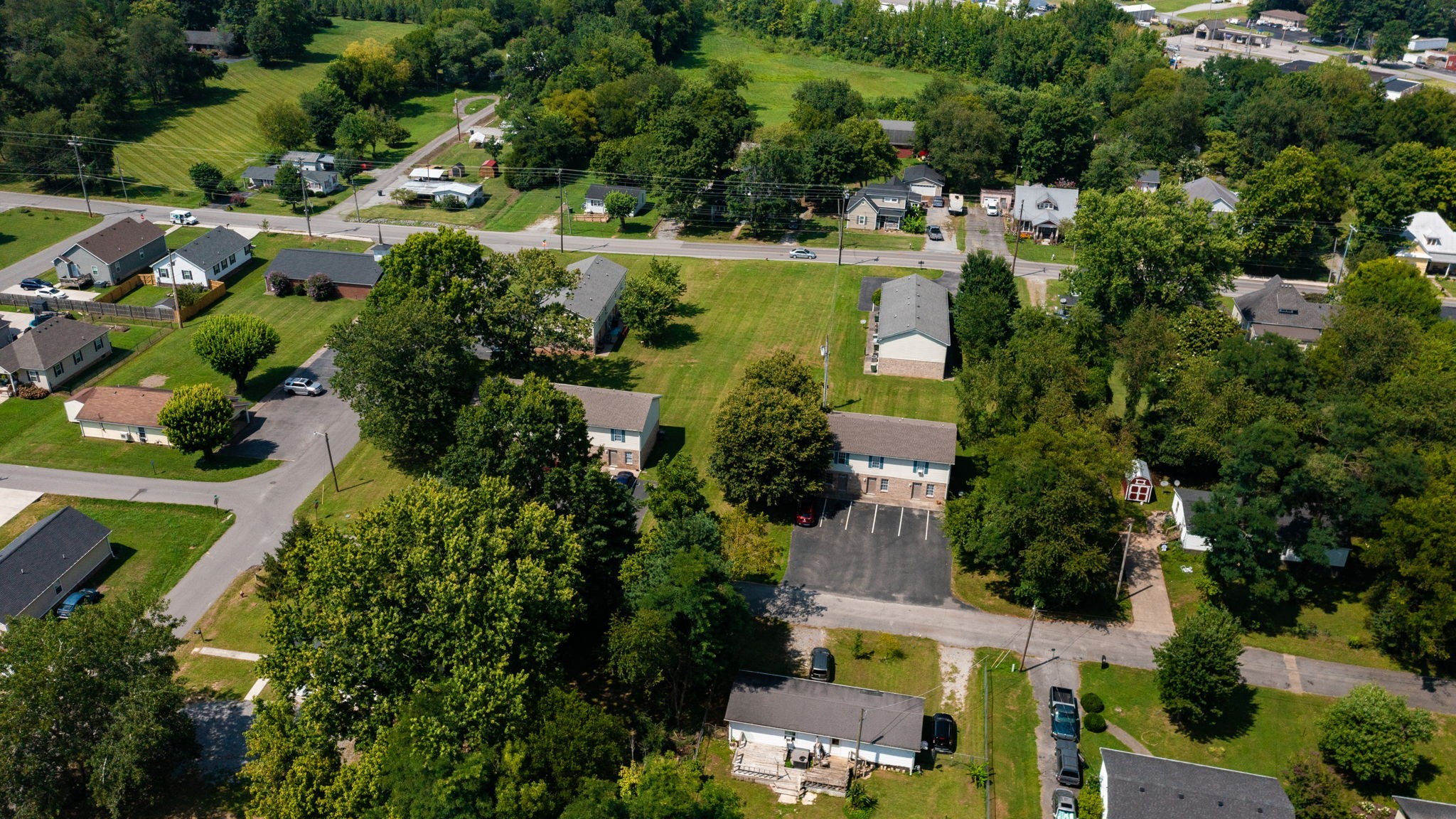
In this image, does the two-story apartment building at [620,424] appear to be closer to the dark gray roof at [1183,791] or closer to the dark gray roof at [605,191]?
the dark gray roof at [1183,791]

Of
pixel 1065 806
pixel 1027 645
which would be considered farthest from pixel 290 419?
pixel 1065 806

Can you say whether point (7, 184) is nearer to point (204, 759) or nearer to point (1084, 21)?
point (204, 759)

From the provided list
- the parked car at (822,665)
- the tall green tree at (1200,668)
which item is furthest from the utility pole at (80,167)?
the tall green tree at (1200,668)

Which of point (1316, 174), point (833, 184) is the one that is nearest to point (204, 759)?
point (833, 184)

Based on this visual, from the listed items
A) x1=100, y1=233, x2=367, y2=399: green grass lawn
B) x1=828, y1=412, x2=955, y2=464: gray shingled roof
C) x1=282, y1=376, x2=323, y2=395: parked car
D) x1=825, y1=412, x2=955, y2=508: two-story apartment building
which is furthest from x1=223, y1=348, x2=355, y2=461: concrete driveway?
x1=828, y1=412, x2=955, y2=464: gray shingled roof

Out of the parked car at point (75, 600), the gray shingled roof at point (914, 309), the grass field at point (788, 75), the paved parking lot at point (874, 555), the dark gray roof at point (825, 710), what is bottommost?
the parked car at point (75, 600)

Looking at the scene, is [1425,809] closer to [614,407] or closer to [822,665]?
[822,665]
